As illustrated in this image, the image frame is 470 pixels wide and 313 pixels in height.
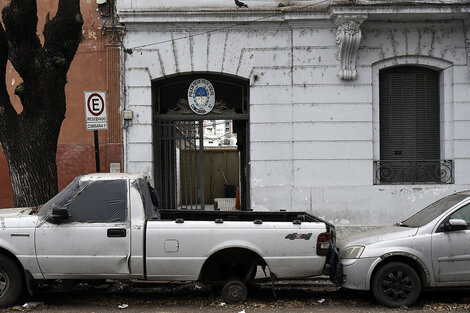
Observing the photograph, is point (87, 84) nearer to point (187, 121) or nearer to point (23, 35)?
point (187, 121)

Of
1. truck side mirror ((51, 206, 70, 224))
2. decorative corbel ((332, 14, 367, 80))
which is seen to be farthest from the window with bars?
truck side mirror ((51, 206, 70, 224))

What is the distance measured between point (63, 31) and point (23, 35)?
71 cm

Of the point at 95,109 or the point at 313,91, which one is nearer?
the point at 95,109

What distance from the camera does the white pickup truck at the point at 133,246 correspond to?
6.97 meters

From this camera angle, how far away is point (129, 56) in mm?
12719

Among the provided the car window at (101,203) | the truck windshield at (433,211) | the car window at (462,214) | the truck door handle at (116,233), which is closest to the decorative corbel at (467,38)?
the truck windshield at (433,211)

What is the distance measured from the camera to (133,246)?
7004 millimetres

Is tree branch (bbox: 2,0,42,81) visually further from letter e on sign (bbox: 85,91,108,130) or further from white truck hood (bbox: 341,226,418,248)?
white truck hood (bbox: 341,226,418,248)

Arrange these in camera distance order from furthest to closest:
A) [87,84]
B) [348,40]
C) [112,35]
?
[87,84], [112,35], [348,40]

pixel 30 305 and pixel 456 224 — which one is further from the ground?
pixel 456 224

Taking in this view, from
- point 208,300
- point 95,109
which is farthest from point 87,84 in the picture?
point 208,300

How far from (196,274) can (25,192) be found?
3886mm

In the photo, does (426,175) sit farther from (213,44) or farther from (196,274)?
(196,274)

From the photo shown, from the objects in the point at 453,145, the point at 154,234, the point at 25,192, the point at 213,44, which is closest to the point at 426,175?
the point at 453,145
